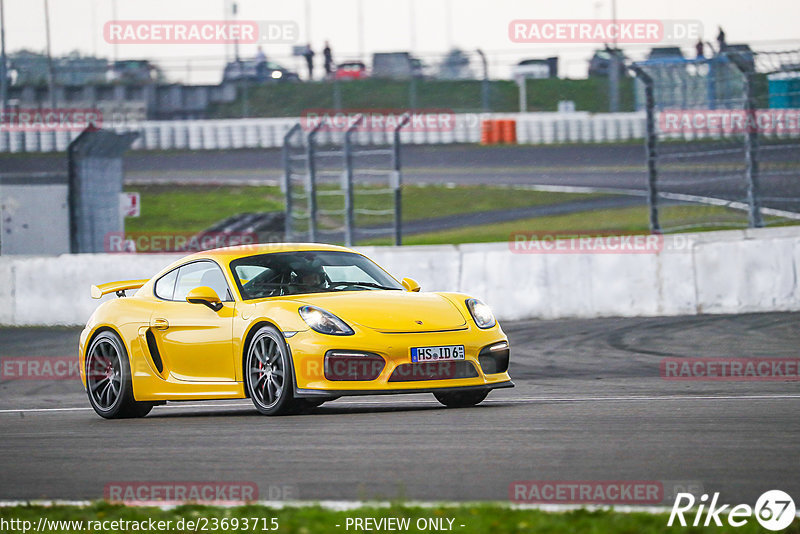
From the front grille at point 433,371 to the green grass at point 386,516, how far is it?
343cm

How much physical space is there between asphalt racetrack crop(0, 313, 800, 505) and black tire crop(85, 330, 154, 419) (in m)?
0.13

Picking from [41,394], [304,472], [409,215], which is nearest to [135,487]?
[304,472]

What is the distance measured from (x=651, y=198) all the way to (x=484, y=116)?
21.5 meters

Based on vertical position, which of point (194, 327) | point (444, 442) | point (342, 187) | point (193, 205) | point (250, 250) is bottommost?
point (444, 442)

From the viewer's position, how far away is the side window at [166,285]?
10123 mm

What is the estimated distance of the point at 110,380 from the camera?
10125 millimetres

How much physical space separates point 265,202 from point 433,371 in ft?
75.0

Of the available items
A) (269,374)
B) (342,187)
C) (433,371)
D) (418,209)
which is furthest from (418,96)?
(433,371)

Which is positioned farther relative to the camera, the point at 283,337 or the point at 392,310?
the point at 392,310

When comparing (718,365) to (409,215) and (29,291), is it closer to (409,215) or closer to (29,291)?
(29,291)

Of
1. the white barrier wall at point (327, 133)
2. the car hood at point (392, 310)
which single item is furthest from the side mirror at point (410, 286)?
the white barrier wall at point (327, 133)

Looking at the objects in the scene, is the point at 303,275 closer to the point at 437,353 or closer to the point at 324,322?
the point at 324,322

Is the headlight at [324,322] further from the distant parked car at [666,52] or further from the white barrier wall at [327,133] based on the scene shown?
the white barrier wall at [327,133]

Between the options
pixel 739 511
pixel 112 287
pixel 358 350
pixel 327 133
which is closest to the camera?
pixel 739 511
